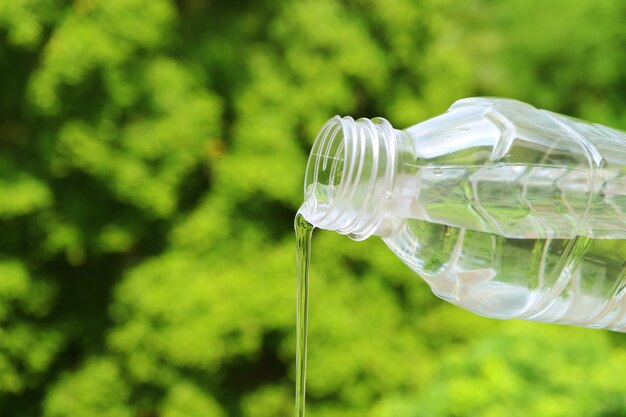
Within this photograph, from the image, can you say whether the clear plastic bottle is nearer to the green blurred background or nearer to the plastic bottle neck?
the plastic bottle neck

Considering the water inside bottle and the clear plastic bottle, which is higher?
the clear plastic bottle

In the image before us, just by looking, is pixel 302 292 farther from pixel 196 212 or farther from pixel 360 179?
pixel 196 212

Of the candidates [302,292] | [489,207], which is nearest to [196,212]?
[302,292]

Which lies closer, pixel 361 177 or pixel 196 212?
pixel 361 177

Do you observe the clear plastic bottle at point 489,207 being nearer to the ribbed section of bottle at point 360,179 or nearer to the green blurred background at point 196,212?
the ribbed section of bottle at point 360,179

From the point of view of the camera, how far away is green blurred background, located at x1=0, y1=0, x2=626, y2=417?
3135mm

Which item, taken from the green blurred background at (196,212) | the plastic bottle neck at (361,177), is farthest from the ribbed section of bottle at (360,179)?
the green blurred background at (196,212)

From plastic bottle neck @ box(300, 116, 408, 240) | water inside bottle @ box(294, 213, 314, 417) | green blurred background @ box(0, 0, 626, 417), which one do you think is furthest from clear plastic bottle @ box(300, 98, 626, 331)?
green blurred background @ box(0, 0, 626, 417)

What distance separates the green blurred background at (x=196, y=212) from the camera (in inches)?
123

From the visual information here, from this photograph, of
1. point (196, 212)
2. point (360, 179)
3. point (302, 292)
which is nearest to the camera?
point (360, 179)

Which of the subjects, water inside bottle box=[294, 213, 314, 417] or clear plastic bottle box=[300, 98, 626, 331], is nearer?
clear plastic bottle box=[300, 98, 626, 331]

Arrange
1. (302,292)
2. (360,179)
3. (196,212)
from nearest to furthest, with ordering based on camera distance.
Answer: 1. (360,179)
2. (302,292)
3. (196,212)

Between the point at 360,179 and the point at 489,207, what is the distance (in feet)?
0.62

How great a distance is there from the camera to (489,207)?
3.31ft
